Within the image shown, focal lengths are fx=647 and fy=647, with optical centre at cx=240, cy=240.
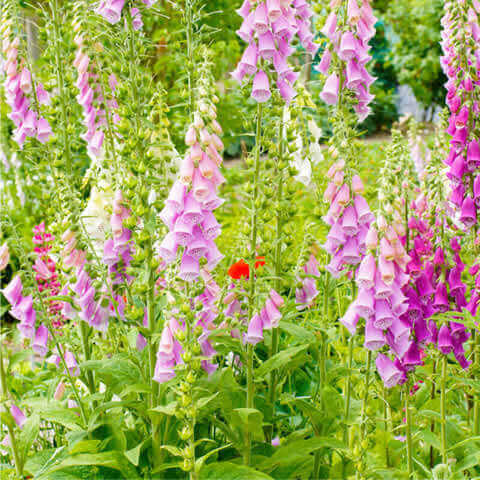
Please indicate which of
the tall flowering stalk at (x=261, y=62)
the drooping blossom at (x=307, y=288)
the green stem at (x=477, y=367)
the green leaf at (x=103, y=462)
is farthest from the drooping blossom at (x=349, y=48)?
the green leaf at (x=103, y=462)

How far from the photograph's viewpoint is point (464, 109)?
245 centimetres

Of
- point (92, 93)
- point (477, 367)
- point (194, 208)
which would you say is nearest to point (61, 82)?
point (92, 93)

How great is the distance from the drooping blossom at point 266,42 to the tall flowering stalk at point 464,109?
2.27 ft

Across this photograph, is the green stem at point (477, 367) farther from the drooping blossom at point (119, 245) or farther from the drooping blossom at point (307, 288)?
the drooping blossom at point (119, 245)

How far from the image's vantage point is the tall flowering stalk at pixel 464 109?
243 centimetres

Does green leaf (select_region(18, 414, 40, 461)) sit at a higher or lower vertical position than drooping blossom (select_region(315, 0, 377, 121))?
lower

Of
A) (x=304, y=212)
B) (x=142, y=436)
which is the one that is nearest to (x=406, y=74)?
(x=304, y=212)

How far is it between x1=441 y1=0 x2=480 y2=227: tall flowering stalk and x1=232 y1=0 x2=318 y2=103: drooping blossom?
69 centimetres

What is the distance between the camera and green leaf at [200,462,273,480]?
6.68ft

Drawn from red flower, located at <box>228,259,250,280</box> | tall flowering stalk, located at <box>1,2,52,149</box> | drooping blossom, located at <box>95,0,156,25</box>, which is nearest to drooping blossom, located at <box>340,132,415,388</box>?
red flower, located at <box>228,259,250,280</box>

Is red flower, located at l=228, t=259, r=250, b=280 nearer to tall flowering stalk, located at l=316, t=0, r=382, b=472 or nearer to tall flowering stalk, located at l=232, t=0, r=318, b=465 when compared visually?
tall flowering stalk, located at l=232, t=0, r=318, b=465

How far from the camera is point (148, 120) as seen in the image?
2189 mm

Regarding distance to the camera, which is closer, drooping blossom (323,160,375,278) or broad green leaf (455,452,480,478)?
drooping blossom (323,160,375,278)

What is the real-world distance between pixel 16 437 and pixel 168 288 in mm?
1044
